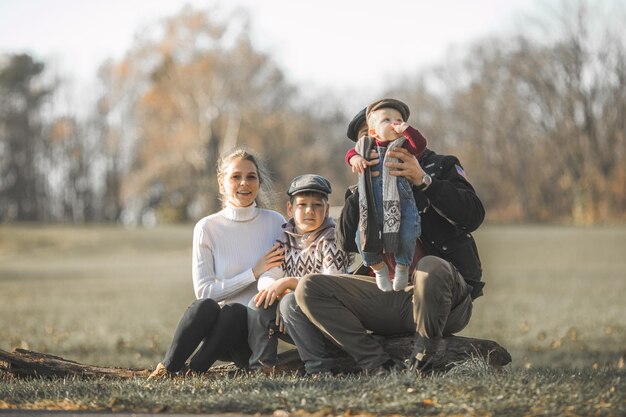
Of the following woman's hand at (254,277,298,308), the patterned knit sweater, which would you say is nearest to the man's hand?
the patterned knit sweater

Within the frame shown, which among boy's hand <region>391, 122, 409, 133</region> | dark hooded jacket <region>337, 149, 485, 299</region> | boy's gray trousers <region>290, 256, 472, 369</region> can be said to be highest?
boy's hand <region>391, 122, 409, 133</region>

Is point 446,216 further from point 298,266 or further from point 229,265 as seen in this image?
point 229,265

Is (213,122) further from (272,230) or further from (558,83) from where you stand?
(272,230)

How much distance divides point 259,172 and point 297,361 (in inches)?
55.8

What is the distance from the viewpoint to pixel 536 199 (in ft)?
161

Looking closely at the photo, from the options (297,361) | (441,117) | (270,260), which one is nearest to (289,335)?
(297,361)

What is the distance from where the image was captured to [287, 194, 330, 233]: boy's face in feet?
20.0

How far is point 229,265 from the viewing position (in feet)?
21.3

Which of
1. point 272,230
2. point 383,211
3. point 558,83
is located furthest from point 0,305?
point 558,83

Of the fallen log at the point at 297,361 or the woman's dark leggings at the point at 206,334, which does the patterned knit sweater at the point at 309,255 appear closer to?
the woman's dark leggings at the point at 206,334

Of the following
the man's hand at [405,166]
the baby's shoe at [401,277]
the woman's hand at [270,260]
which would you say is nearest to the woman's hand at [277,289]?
the woman's hand at [270,260]

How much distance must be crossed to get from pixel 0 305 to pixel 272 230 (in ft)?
50.0

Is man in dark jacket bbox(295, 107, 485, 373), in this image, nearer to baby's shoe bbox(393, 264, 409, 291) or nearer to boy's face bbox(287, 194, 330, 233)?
baby's shoe bbox(393, 264, 409, 291)

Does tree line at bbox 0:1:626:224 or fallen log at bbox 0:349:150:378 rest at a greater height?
tree line at bbox 0:1:626:224
